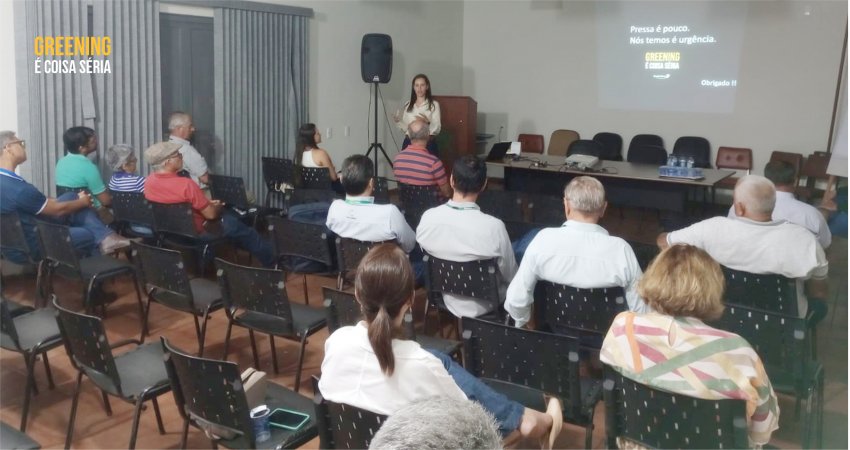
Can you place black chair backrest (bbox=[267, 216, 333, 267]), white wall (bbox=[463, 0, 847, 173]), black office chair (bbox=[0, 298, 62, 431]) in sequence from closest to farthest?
black office chair (bbox=[0, 298, 62, 431])
black chair backrest (bbox=[267, 216, 333, 267])
white wall (bbox=[463, 0, 847, 173])

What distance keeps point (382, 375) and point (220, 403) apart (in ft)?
2.28

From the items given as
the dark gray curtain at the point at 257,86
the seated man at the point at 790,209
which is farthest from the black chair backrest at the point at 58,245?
the seated man at the point at 790,209

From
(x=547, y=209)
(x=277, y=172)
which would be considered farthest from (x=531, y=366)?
(x=277, y=172)

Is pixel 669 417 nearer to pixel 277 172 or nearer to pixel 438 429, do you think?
pixel 438 429

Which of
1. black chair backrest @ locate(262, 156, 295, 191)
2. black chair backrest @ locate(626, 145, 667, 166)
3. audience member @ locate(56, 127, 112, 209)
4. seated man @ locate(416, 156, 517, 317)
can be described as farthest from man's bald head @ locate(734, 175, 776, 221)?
black chair backrest @ locate(626, 145, 667, 166)

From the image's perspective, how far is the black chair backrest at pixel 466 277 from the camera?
11.5 feet

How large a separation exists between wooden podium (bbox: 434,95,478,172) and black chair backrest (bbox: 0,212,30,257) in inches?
202

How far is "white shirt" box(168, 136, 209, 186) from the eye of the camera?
6176mm

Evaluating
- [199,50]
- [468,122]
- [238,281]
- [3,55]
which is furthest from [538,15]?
[238,281]

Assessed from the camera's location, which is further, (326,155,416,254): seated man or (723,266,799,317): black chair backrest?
(326,155,416,254): seated man

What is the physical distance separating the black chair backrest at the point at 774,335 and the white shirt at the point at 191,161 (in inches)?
183

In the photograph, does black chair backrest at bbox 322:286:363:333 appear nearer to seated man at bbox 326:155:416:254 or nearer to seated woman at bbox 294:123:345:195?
seated man at bbox 326:155:416:254

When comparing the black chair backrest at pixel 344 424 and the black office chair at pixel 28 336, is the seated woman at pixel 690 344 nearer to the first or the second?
the black chair backrest at pixel 344 424

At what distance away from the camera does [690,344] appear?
6.64ft
